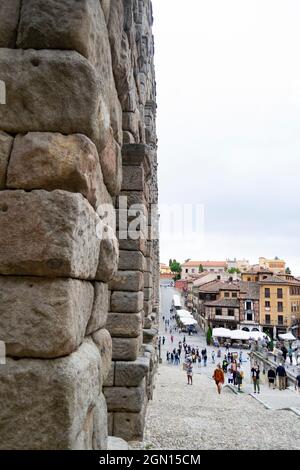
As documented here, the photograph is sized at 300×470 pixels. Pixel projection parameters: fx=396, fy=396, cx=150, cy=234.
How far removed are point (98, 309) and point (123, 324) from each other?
11.8 ft

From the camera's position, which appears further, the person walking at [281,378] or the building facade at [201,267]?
the building facade at [201,267]

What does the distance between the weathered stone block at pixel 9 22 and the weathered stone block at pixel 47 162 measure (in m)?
0.61

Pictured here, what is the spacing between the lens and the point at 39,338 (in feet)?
6.36

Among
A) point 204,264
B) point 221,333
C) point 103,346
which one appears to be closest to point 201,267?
point 204,264

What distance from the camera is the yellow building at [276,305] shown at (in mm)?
50188

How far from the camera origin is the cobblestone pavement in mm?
6650

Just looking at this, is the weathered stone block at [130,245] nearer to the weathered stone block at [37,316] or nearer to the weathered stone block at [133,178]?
the weathered stone block at [133,178]

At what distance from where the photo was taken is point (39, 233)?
1.98 meters

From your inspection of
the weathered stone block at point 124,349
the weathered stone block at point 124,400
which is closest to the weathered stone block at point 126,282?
the weathered stone block at point 124,349

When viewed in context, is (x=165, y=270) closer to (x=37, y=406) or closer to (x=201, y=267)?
(x=201, y=267)

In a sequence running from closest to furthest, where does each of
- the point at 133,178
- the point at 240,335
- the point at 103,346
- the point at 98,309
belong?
the point at 98,309 < the point at 103,346 < the point at 133,178 < the point at 240,335

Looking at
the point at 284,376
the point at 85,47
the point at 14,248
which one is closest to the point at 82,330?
the point at 14,248

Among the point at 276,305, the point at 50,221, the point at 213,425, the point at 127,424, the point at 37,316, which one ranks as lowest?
the point at 213,425
